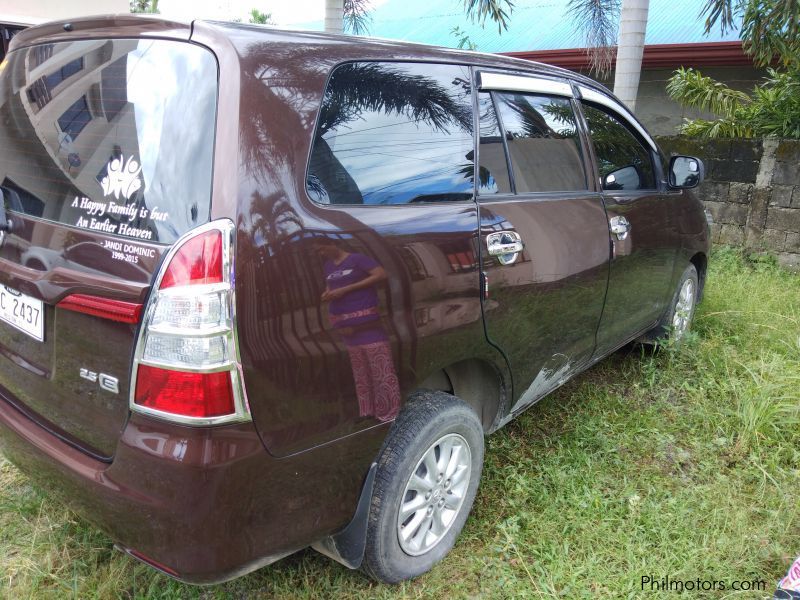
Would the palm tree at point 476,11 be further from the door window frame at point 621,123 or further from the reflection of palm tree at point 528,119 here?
the reflection of palm tree at point 528,119

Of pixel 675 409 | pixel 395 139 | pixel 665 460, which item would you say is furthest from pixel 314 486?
pixel 675 409

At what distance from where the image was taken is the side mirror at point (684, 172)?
380 cm

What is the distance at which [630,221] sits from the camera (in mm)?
3322

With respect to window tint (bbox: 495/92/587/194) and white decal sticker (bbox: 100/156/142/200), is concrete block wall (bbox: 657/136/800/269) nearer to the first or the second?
window tint (bbox: 495/92/587/194)

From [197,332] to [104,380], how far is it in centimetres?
36

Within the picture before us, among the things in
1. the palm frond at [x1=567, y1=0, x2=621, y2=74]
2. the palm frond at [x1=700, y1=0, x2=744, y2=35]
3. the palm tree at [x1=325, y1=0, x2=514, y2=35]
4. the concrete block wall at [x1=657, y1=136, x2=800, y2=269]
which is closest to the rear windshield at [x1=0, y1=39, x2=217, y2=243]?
the palm tree at [x1=325, y1=0, x2=514, y2=35]

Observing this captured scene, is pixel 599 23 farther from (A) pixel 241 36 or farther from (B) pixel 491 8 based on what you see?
(A) pixel 241 36

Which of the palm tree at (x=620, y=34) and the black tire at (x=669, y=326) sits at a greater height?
the palm tree at (x=620, y=34)

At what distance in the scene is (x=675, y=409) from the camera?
3.58m

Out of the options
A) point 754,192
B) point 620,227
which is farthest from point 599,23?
point 620,227

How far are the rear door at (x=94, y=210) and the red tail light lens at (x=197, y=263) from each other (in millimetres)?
52

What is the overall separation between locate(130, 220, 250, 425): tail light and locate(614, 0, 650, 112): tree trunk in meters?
6.19

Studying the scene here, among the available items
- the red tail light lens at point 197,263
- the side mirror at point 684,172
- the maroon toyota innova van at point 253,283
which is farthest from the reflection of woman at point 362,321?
the side mirror at point 684,172

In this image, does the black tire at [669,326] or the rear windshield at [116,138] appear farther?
the black tire at [669,326]
